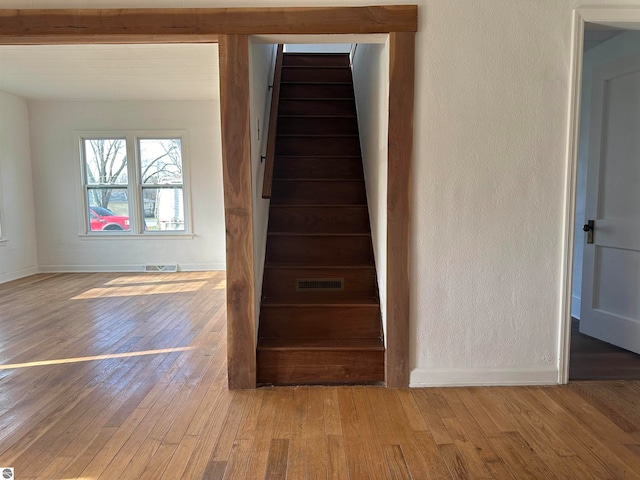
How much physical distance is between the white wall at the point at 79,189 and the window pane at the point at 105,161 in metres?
0.17

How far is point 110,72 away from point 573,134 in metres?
4.73

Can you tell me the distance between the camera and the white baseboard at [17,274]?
537cm

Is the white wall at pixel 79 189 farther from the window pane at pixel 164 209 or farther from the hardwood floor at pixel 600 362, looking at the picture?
the hardwood floor at pixel 600 362

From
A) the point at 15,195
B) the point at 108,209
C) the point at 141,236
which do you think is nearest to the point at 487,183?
the point at 141,236

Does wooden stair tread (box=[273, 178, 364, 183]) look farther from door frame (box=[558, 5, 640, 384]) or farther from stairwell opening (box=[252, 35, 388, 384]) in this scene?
door frame (box=[558, 5, 640, 384])

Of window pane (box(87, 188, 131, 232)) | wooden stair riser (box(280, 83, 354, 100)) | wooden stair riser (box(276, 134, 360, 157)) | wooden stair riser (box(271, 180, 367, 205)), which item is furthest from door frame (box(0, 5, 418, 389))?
window pane (box(87, 188, 131, 232))

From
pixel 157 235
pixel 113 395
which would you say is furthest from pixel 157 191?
pixel 113 395

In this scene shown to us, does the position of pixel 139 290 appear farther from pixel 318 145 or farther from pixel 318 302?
pixel 318 302

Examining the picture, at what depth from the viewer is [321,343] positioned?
2.41 metres

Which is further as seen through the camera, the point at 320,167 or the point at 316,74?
the point at 316,74

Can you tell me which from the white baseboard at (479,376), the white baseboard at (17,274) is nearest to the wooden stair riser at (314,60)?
the white baseboard at (479,376)

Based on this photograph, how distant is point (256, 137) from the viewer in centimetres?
256

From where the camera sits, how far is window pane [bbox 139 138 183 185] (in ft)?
19.6

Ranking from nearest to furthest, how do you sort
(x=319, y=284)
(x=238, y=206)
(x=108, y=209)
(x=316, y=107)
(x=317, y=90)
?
(x=238, y=206), (x=319, y=284), (x=316, y=107), (x=317, y=90), (x=108, y=209)
